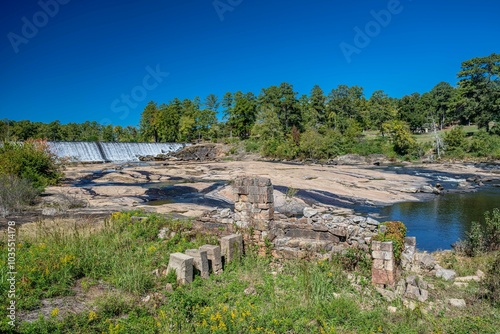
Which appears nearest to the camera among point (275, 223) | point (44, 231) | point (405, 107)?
point (44, 231)

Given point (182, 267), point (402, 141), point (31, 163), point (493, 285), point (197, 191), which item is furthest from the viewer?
point (402, 141)

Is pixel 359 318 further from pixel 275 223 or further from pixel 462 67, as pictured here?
pixel 462 67

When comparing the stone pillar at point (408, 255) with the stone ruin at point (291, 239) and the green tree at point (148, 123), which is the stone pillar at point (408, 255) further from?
the green tree at point (148, 123)

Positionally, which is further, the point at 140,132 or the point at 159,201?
the point at 140,132

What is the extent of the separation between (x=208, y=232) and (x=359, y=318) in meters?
5.77

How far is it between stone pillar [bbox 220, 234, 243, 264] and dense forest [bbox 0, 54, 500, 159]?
50.3m

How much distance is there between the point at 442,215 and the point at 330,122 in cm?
6088

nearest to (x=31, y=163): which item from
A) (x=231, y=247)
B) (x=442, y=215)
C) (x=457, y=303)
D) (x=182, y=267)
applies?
(x=231, y=247)

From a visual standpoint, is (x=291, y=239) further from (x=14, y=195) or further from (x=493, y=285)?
(x=14, y=195)

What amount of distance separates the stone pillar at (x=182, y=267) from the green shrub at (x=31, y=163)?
1453 centimetres

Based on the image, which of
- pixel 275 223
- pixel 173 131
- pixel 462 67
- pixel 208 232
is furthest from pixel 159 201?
pixel 462 67

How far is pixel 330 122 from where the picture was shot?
78.9 meters

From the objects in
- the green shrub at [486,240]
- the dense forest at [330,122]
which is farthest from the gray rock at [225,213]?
the dense forest at [330,122]

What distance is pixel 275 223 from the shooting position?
10.3 metres
